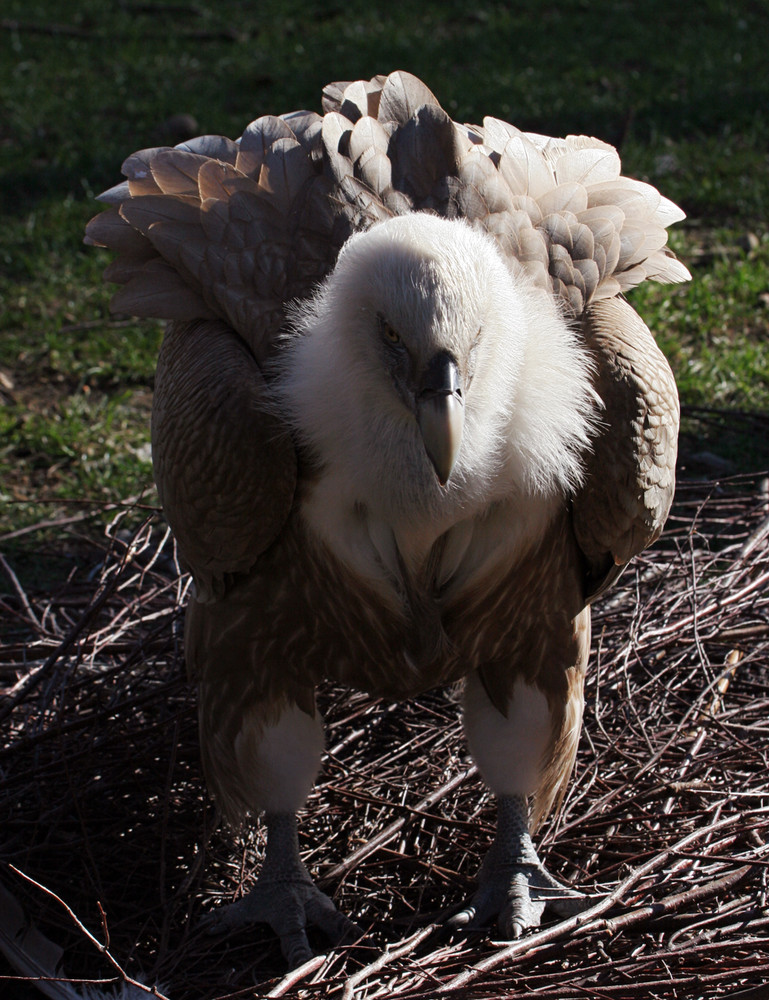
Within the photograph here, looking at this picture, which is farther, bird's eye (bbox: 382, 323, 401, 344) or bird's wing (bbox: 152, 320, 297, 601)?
bird's wing (bbox: 152, 320, 297, 601)

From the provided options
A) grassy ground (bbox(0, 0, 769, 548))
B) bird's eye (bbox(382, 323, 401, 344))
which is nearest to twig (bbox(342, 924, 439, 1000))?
bird's eye (bbox(382, 323, 401, 344))

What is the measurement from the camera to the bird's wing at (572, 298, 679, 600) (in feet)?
10.1

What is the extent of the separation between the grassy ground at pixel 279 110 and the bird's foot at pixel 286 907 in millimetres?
1773

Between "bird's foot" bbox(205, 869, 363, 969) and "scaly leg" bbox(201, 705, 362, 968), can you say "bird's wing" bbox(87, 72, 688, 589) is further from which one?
"bird's foot" bbox(205, 869, 363, 969)

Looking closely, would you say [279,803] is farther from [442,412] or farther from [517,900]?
[442,412]

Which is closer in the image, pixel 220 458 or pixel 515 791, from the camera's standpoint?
pixel 220 458

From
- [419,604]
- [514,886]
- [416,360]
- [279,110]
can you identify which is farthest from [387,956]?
[279,110]

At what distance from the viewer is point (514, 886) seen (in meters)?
3.57

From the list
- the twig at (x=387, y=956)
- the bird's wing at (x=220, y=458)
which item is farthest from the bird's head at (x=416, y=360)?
the twig at (x=387, y=956)

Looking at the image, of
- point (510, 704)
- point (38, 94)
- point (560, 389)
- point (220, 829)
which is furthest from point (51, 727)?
point (38, 94)

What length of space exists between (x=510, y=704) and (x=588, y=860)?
0.62 metres

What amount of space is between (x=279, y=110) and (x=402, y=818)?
6593 mm

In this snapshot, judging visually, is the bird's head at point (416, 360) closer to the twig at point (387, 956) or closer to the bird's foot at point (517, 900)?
the twig at point (387, 956)

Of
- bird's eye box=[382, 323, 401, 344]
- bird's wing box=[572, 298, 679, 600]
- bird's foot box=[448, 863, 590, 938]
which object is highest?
bird's eye box=[382, 323, 401, 344]
